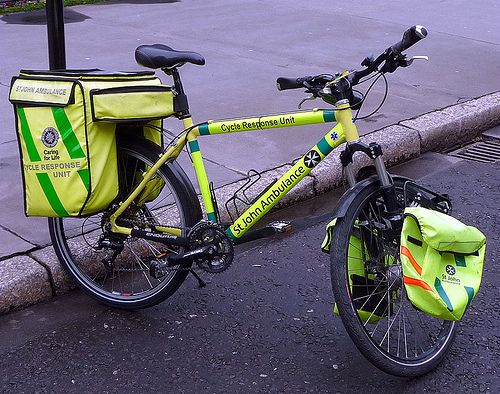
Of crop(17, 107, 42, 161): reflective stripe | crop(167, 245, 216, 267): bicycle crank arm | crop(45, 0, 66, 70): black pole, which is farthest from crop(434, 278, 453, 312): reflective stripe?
crop(45, 0, 66, 70): black pole

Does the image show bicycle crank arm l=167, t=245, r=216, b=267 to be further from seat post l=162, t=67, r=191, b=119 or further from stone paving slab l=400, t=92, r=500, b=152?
stone paving slab l=400, t=92, r=500, b=152

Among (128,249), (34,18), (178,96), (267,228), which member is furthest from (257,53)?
(267,228)

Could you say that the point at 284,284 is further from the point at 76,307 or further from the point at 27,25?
the point at 27,25

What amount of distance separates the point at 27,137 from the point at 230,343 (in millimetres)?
1239

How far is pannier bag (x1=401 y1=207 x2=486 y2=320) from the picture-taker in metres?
3.02

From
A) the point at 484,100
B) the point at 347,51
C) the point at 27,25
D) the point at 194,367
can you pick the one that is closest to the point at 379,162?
the point at 194,367

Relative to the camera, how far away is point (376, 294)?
3.32 meters

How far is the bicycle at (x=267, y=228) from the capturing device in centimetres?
318

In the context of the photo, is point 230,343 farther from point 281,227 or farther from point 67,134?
point 67,134

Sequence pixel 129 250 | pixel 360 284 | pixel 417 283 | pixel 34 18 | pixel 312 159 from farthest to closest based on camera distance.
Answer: pixel 34 18 < pixel 129 250 < pixel 312 159 < pixel 360 284 < pixel 417 283

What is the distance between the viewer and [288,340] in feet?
11.7

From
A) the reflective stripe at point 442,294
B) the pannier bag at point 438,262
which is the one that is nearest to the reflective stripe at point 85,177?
the pannier bag at point 438,262

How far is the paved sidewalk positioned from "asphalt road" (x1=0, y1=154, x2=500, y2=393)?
369 mm

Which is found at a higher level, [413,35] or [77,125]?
[413,35]
